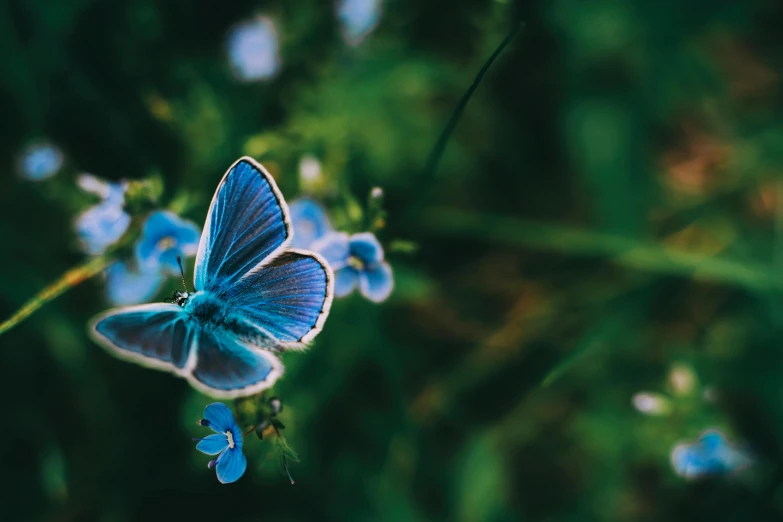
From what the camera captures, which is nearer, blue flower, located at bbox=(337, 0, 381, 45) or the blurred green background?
the blurred green background

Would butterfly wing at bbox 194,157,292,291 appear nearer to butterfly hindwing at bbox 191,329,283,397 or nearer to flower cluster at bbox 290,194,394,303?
butterfly hindwing at bbox 191,329,283,397

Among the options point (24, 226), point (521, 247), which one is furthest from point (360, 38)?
point (24, 226)

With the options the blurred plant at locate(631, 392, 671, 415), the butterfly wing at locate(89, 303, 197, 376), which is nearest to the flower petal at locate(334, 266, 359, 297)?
the butterfly wing at locate(89, 303, 197, 376)

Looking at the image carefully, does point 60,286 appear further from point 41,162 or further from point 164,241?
point 41,162

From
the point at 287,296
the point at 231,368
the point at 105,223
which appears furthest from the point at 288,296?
the point at 105,223

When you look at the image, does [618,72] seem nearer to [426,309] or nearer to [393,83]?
[393,83]

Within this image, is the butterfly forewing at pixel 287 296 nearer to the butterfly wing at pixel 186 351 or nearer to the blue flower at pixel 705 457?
the butterfly wing at pixel 186 351
